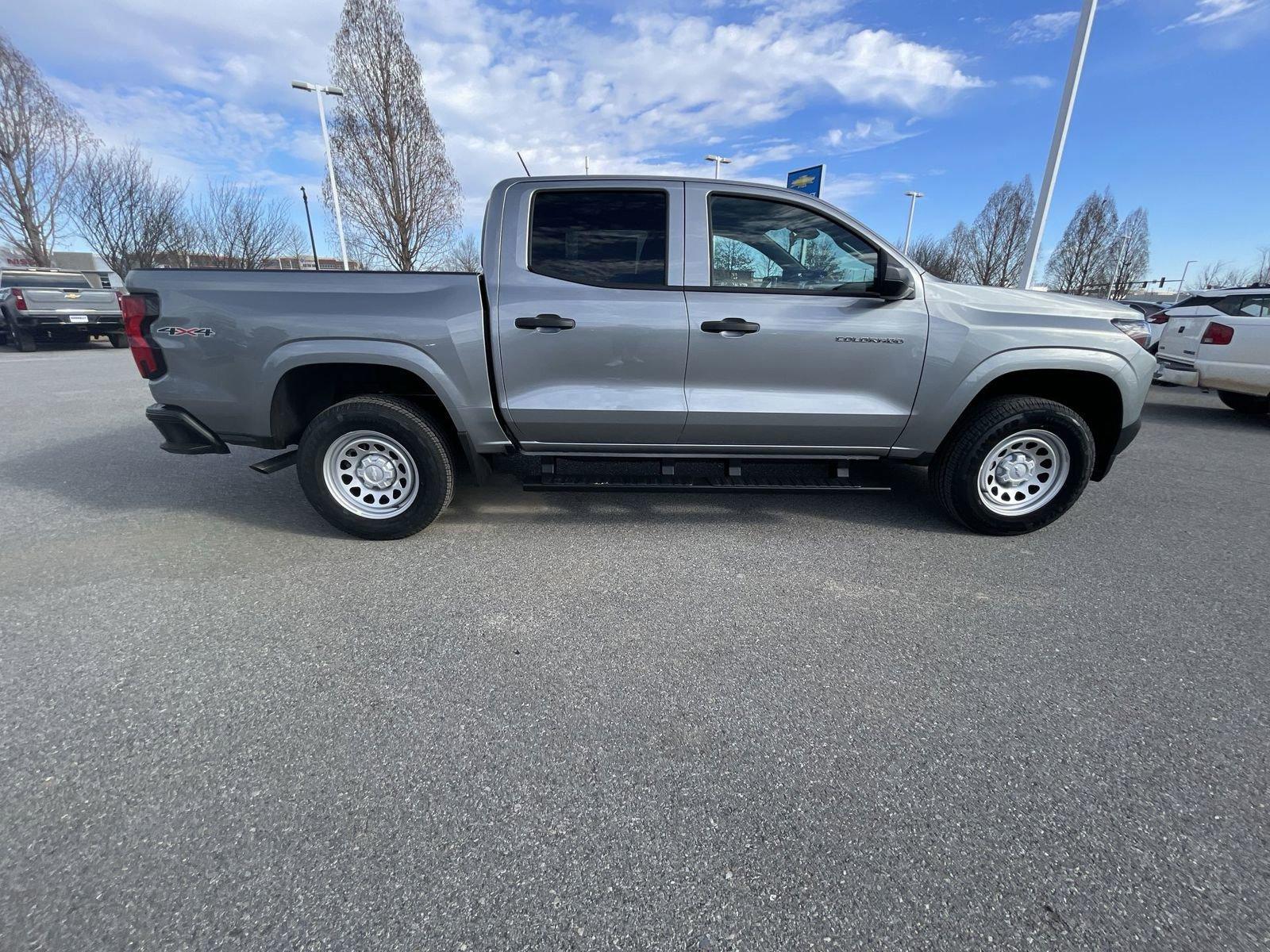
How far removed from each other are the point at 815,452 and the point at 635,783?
7.86 ft

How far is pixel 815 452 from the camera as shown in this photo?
3.67 meters

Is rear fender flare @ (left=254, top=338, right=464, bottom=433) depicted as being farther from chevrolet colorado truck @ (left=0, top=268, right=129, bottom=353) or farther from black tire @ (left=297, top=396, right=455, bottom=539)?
chevrolet colorado truck @ (left=0, top=268, right=129, bottom=353)

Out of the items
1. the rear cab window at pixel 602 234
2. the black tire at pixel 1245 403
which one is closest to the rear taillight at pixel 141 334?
the rear cab window at pixel 602 234

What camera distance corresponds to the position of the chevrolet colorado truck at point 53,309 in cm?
1324

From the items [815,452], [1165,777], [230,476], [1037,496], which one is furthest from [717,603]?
[230,476]

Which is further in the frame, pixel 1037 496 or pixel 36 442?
pixel 36 442

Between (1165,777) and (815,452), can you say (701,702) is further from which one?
(815,452)

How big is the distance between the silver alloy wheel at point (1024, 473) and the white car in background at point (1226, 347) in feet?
13.4

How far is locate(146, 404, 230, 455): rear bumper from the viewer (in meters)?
3.42

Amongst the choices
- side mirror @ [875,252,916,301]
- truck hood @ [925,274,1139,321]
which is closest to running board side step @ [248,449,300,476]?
side mirror @ [875,252,916,301]

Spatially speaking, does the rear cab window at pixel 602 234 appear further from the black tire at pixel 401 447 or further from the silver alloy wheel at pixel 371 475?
the silver alloy wheel at pixel 371 475

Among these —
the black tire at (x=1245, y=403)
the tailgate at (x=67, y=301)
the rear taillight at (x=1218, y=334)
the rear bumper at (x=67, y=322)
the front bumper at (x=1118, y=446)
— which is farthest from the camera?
the rear bumper at (x=67, y=322)

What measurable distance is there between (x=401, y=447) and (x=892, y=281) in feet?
9.73

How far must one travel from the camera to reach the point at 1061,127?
10.2 m
